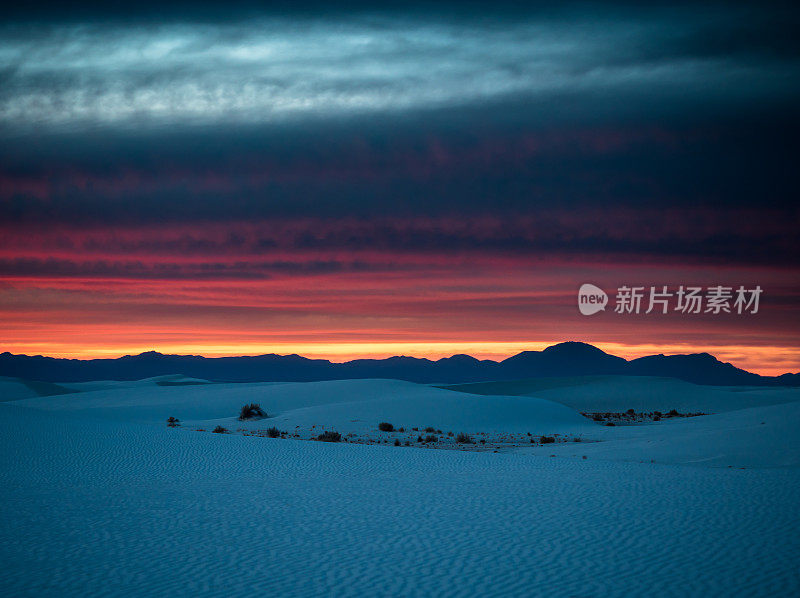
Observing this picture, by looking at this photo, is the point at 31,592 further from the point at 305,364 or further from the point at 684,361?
the point at 684,361

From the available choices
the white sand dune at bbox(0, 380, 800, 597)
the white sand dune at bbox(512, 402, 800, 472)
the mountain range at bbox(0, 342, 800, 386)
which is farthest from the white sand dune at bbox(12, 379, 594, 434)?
the mountain range at bbox(0, 342, 800, 386)

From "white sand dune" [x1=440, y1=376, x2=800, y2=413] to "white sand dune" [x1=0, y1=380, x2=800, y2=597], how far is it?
34.3m

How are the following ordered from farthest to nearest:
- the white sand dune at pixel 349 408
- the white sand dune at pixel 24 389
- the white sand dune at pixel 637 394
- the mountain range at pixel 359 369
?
the mountain range at pixel 359 369
the white sand dune at pixel 24 389
the white sand dune at pixel 637 394
the white sand dune at pixel 349 408

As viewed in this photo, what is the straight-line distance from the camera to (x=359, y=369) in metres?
189

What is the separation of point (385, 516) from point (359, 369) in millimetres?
179175

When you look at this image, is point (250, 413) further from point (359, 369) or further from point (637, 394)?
point (359, 369)

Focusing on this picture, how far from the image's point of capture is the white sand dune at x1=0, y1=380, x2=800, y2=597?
25.6 ft

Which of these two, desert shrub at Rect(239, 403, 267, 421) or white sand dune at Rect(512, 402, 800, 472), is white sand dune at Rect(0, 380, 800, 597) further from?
desert shrub at Rect(239, 403, 267, 421)

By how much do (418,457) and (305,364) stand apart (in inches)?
6740

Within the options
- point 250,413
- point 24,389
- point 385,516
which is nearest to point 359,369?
point 24,389

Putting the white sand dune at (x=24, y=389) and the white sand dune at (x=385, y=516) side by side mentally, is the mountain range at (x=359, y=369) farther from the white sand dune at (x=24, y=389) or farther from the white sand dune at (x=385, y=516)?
the white sand dune at (x=385, y=516)

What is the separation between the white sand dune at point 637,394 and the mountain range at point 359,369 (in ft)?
312

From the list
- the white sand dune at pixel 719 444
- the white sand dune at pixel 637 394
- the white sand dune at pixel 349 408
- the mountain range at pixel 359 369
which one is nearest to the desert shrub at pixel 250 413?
the white sand dune at pixel 349 408

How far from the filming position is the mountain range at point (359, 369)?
165m
